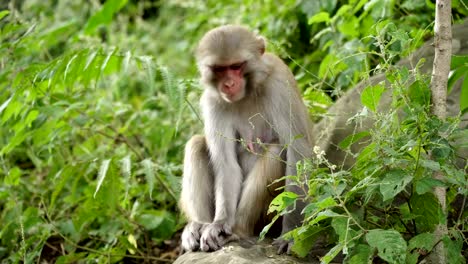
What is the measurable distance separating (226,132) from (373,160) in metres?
1.92

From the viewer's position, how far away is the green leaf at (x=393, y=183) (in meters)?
4.03

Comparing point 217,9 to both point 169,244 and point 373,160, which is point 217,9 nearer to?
point 169,244

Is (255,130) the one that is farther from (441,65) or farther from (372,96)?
(441,65)

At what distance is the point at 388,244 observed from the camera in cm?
393

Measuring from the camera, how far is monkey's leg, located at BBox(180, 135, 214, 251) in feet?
19.7

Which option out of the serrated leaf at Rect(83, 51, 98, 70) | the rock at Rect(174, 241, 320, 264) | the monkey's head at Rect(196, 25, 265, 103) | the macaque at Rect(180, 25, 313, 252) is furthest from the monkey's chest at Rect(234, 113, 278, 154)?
the serrated leaf at Rect(83, 51, 98, 70)

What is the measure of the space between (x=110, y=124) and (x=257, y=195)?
2.96 m

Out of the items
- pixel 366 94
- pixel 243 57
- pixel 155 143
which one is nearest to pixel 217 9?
pixel 155 143

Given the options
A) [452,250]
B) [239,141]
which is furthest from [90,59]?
[452,250]

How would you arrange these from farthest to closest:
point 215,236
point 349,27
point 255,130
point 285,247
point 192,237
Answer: point 349,27 → point 255,130 → point 192,237 → point 215,236 → point 285,247

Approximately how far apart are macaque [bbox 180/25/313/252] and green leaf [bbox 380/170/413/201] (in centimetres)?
125

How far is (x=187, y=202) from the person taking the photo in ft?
19.9

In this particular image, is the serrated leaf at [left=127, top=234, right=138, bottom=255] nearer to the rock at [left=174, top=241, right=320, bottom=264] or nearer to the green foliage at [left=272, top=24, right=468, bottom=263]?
the rock at [left=174, top=241, right=320, bottom=264]

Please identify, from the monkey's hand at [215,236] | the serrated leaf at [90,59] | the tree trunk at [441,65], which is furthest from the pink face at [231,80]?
the tree trunk at [441,65]
